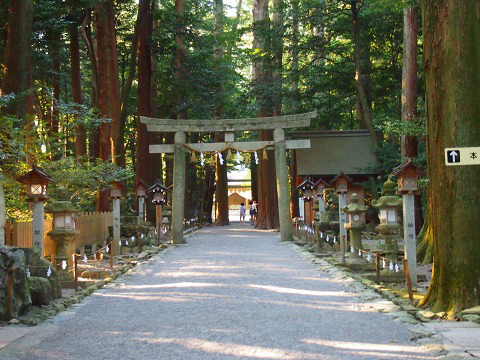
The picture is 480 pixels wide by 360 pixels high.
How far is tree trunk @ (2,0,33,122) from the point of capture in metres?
16.2

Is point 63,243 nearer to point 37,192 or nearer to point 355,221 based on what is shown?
point 37,192

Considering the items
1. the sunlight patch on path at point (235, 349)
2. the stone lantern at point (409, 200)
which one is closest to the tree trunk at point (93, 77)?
the stone lantern at point (409, 200)

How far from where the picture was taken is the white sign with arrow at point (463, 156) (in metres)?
8.29

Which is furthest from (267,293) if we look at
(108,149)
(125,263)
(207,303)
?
(108,149)

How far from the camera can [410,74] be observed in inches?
868

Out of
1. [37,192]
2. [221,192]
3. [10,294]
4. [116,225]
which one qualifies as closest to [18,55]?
[116,225]

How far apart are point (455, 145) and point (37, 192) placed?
7.74 metres

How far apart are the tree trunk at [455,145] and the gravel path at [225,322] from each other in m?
1.02

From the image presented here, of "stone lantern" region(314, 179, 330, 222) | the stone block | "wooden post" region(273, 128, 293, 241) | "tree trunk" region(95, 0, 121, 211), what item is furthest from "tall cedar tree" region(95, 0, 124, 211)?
the stone block

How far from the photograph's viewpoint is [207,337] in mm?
7258

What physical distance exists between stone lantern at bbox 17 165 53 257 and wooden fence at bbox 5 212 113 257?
1380 millimetres

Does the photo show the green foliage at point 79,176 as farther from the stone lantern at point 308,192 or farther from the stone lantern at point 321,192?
the stone lantern at point 308,192

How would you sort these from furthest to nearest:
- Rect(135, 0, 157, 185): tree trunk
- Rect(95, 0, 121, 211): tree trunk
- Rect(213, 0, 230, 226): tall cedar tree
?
Rect(213, 0, 230, 226): tall cedar tree < Rect(135, 0, 157, 185): tree trunk < Rect(95, 0, 121, 211): tree trunk

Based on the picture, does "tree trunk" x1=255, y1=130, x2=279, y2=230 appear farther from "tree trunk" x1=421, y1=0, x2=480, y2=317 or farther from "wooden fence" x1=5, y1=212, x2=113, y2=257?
Answer: "tree trunk" x1=421, y1=0, x2=480, y2=317
